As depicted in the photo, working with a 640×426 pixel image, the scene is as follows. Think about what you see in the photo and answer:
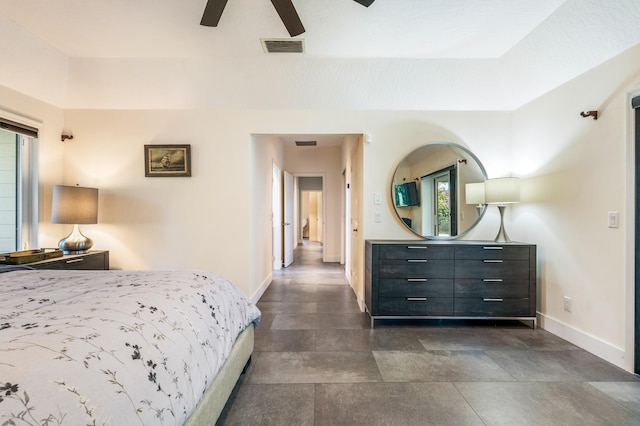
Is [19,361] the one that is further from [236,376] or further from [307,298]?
[307,298]

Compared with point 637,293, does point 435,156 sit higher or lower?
higher

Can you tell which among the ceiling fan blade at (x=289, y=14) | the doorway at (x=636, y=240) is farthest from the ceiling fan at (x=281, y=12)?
the doorway at (x=636, y=240)

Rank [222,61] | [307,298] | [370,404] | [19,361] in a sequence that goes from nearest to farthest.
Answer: [19,361] < [370,404] < [222,61] < [307,298]

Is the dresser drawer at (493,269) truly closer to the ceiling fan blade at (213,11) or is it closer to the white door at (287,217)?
the ceiling fan blade at (213,11)

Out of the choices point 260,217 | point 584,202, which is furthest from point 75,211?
point 584,202

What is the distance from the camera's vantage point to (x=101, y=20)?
234 cm

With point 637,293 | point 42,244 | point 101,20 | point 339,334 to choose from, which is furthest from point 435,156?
point 42,244

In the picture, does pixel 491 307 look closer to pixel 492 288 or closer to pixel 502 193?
pixel 492 288

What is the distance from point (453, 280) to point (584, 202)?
1.24 metres

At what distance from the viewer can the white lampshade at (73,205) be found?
9.04 feet

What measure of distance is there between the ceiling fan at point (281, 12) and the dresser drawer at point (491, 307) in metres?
2.67

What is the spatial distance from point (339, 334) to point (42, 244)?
3.21 m

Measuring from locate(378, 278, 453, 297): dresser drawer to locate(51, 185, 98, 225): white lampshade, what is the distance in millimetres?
3066

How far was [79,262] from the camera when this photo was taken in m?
2.78
